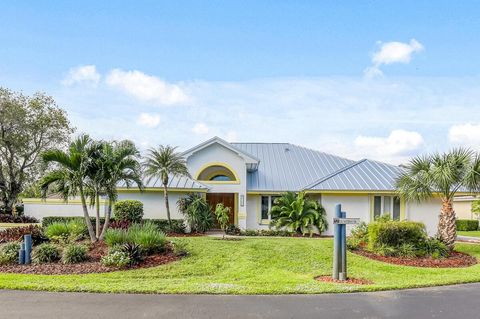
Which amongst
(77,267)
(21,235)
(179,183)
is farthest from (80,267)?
(179,183)

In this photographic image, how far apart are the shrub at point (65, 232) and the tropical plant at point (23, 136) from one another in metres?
15.2

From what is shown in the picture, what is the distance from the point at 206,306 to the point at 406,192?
12139 millimetres

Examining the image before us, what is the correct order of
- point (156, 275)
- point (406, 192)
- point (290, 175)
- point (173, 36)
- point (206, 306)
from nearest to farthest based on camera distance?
point (206, 306) → point (156, 275) → point (173, 36) → point (406, 192) → point (290, 175)

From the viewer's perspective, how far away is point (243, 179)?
77.7ft

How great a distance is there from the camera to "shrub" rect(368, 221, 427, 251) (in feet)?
52.5

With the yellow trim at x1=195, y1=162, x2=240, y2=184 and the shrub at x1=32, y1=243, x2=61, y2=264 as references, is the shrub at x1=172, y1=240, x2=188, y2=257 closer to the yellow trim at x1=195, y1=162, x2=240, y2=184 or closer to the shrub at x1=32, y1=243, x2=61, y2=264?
the shrub at x1=32, y1=243, x2=61, y2=264

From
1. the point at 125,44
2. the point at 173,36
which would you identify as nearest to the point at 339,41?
the point at 173,36

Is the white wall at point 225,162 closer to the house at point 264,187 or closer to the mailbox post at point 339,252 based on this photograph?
the house at point 264,187

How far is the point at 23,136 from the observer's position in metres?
29.0

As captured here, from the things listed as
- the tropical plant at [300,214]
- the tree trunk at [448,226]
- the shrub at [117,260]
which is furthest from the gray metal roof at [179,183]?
the tree trunk at [448,226]

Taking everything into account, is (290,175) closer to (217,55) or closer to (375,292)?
(217,55)

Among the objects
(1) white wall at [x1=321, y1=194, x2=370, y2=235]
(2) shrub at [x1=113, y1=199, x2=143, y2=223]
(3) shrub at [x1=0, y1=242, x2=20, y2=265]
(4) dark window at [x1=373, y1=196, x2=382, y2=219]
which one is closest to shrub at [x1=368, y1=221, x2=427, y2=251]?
(1) white wall at [x1=321, y1=194, x2=370, y2=235]

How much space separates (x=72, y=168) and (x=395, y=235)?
1231 cm

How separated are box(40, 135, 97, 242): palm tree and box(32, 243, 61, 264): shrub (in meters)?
2.38
